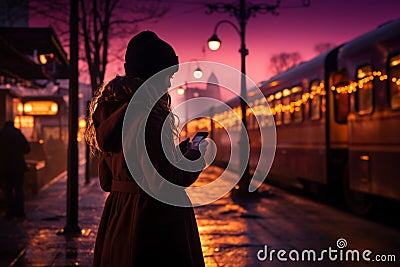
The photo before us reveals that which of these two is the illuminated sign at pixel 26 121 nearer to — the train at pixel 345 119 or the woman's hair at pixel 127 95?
the train at pixel 345 119

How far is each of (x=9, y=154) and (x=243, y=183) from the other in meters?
7.02

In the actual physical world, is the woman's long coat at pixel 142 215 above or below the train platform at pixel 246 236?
above

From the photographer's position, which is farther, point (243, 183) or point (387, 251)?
point (243, 183)

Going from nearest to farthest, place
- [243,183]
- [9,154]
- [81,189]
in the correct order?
[9,154] → [243,183] → [81,189]

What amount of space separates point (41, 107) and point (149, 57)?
2512cm

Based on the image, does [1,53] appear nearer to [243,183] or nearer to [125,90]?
[243,183]

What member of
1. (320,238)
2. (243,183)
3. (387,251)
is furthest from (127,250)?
(243,183)

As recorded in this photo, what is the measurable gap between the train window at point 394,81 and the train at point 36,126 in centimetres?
1072

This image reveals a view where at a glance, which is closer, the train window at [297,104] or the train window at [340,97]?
the train window at [340,97]

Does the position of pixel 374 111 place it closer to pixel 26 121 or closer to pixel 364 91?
pixel 364 91

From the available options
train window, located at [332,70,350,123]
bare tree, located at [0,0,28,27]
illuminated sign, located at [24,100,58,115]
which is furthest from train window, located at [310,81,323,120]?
illuminated sign, located at [24,100,58,115]

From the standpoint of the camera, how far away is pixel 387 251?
9.08 meters

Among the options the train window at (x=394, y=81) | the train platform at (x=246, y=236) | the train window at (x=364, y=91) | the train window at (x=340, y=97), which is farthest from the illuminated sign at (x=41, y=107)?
the train window at (x=394, y=81)

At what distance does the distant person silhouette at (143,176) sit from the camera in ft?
10.4
